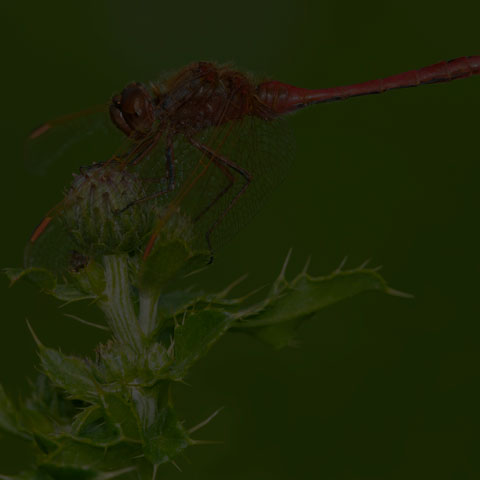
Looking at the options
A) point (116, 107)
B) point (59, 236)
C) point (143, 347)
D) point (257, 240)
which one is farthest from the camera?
point (257, 240)

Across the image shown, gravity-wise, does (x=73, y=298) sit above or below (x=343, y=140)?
below

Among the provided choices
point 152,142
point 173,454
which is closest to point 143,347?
point 173,454

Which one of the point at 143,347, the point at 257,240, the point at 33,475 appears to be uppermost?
the point at 257,240

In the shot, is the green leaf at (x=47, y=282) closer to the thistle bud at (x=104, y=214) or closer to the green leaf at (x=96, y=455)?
the thistle bud at (x=104, y=214)

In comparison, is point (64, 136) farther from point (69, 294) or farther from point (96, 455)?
point (96, 455)

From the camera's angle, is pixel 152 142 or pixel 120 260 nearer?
pixel 120 260

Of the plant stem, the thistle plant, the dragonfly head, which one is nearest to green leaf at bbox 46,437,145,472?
the thistle plant

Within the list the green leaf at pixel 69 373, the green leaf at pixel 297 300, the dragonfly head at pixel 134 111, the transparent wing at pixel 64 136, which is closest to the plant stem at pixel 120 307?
the green leaf at pixel 69 373

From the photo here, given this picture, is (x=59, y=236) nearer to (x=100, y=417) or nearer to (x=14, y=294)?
(x=100, y=417)
